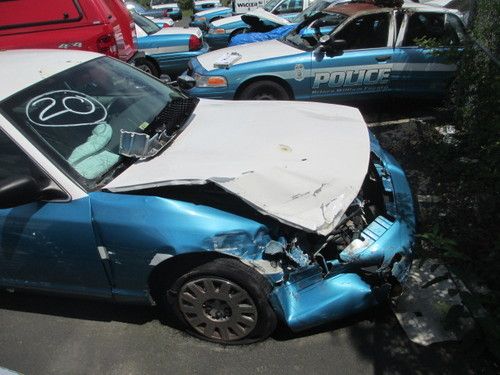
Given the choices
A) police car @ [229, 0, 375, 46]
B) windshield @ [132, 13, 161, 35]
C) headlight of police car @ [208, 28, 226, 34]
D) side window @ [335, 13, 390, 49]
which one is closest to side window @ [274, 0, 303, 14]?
headlight of police car @ [208, 28, 226, 34]

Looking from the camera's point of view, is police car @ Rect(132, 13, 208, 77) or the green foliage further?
police car @ Rect(132, 13, 208, 77)

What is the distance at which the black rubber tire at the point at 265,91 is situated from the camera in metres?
5.68

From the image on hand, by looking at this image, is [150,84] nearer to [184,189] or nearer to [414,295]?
[184,189]

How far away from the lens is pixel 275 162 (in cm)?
267

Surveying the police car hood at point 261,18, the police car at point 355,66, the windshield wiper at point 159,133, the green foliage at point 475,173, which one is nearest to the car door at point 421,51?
the police car at point 355,66

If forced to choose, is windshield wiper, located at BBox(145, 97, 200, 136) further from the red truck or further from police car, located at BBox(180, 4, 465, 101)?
the red truck

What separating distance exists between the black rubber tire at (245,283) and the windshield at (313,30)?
420 centimetres

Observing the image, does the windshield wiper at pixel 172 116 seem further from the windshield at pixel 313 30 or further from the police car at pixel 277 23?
the police car at pixel 277 23

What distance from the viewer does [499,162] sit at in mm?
2955

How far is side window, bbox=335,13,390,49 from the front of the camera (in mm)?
5617

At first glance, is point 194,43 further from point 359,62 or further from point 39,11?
point 359,62

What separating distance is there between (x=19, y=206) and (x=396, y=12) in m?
5.00

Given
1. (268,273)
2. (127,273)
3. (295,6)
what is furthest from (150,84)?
(295,6)

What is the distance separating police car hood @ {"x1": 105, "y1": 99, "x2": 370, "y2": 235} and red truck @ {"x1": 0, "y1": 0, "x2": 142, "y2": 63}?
3.23 metres
